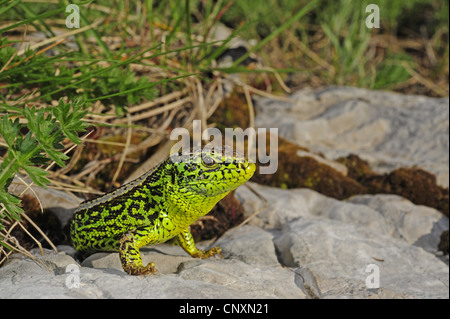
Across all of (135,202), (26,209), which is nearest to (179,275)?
(135,202)

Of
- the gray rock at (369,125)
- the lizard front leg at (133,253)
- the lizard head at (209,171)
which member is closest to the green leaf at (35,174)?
the lizard front leg at (133,253)

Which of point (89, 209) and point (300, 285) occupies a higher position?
point (89, 209)

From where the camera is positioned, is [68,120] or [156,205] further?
[156,205]

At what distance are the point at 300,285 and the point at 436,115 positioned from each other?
432cm

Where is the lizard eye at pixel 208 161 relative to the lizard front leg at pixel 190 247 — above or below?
above

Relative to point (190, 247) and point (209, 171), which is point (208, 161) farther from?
point (190, 247)

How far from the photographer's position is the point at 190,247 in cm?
441

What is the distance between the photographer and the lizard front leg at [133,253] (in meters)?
3.64

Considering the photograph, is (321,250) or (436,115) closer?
(321,250)

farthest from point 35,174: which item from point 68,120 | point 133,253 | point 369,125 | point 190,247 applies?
point 369,125

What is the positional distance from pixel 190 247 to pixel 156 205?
642 millimetres

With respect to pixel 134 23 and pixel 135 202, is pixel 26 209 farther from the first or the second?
pixel 134 23

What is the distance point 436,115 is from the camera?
7.26 m

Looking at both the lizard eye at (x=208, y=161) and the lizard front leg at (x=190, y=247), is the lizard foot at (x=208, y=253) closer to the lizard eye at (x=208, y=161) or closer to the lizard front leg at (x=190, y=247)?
the lizard front leg at (x=190, y=247)
